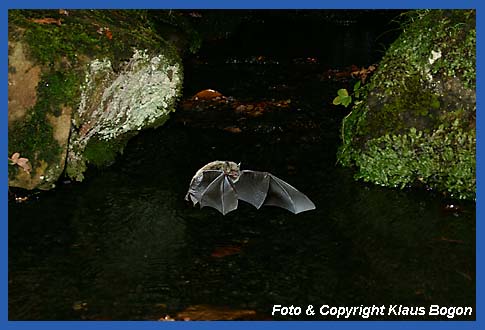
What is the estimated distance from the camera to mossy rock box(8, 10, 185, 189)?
223 inches

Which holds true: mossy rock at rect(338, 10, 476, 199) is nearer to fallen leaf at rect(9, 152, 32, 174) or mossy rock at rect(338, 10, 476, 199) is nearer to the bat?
the bat

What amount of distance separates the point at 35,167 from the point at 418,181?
3.39 m

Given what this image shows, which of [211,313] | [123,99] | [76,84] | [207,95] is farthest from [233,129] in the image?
[211,313]

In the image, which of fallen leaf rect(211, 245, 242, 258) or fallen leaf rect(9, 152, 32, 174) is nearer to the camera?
fallen leaf rect(211, 245, 242, 258)

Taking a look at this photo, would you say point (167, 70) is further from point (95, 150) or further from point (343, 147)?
point (343, 147)

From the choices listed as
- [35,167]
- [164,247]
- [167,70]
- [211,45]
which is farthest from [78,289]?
[211,45]

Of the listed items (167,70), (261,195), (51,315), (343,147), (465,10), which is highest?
(465,10)

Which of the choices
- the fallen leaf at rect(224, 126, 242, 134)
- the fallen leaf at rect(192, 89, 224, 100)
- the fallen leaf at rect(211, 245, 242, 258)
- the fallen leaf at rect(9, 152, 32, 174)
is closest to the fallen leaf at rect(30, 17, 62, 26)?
the fallen leaf at rect(9, 152, 32, 174)

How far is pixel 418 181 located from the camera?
612cm

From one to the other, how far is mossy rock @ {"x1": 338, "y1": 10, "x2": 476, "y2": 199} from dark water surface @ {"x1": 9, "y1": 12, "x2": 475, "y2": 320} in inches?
8.6

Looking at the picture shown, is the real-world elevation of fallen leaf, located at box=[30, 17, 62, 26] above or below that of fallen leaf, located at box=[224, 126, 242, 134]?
above

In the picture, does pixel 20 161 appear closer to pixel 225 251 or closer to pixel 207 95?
pixel 225 251

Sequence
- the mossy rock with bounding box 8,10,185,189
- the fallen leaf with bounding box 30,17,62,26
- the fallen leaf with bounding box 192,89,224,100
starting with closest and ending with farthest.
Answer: the mossy rock with bounding box 8,10,185,189 < the fallen leaf with bounding box 30,17,62,26 < the fallen leaf with bounding box 192,89,224,100

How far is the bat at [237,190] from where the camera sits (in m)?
5.77
